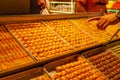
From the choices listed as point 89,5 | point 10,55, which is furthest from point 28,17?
point 89,5

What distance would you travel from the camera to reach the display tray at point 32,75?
190cm

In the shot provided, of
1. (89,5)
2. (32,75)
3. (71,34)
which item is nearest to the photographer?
(32,75)

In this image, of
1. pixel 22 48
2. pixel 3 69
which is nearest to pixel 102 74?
pixel 22 48

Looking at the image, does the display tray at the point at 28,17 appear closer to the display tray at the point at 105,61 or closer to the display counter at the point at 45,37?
the display counter at the point at 45,37

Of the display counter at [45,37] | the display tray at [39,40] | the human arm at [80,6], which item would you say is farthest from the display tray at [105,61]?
the human arm at [80,6]

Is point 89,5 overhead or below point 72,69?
overhead

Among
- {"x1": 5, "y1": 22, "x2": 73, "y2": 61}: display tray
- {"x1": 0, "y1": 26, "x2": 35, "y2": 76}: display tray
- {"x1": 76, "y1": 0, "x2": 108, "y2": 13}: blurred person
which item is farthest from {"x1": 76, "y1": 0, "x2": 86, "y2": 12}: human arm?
{"x1": 0, "y1": 26, "x2": 35, "y2": 76}: display tray

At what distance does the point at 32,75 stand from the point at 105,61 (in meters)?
1.16

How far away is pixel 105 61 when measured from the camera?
9.42 ft

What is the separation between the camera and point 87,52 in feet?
9.00

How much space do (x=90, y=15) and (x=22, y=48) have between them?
1879 mm

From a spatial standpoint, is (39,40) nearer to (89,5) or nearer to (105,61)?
(105,61)

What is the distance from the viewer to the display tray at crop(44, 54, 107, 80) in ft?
7.37

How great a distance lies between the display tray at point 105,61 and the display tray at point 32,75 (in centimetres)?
72
